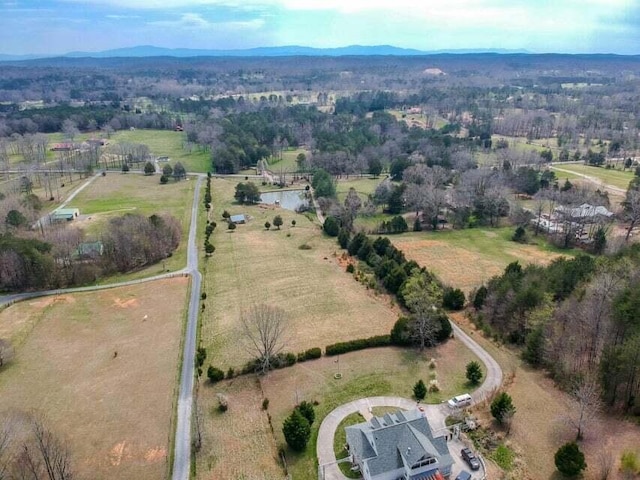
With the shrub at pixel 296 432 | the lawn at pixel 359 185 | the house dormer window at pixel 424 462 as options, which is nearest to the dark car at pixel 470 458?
the house dormer window at pixel 424 462

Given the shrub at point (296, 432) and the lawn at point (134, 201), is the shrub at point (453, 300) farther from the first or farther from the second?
the lawn at point (134, 201)

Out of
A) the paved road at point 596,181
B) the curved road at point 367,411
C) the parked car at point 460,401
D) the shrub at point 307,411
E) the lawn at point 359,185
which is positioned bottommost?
the lawn at point 359,185

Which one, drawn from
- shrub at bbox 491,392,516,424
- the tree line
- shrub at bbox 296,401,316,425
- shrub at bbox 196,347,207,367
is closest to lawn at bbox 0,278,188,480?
shrub at bbox 196,347,207,367

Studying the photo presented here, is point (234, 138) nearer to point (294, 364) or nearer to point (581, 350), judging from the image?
point (294, 364)

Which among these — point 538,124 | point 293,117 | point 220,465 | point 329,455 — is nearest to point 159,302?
point 220,465

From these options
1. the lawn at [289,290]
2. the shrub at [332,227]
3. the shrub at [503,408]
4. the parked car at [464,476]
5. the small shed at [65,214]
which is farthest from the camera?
the small shed at [65,214]

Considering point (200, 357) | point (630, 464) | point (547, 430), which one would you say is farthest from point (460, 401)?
point (200, 357)
